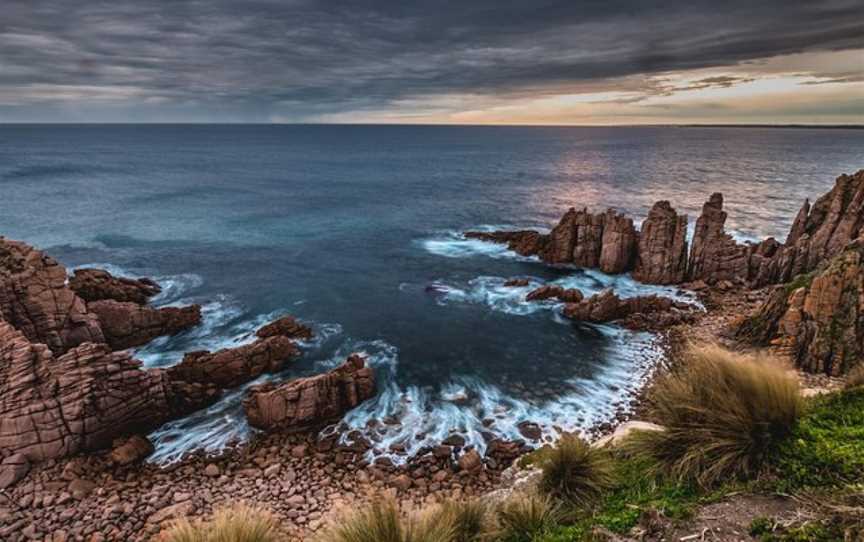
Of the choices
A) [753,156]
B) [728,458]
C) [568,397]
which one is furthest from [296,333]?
[753,156]

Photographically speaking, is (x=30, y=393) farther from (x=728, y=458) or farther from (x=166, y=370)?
(x=728, y=458)

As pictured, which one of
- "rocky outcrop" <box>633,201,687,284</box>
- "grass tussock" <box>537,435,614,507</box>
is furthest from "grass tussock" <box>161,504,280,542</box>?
"rocky outcrop" <box>633,201,687,284</box>

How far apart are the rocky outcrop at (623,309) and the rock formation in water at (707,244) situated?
220 inches

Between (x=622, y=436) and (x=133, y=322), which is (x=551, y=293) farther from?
(x=133, y=322)

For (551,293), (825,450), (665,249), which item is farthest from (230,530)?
(665,249)

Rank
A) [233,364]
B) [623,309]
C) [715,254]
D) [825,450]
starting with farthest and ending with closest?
[715,254], [623,309], [233,364], [825,450]

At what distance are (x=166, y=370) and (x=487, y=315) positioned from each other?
18398 millimetres

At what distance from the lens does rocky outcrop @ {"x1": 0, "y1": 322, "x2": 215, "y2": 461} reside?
15.7 metres

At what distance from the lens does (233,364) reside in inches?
870

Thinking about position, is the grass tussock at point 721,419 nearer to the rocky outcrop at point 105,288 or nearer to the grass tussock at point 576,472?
the grass tussock at point 576,472

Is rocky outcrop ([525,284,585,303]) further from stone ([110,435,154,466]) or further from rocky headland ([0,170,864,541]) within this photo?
stone ([110,435,154,466])

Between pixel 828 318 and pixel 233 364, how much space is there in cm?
2736

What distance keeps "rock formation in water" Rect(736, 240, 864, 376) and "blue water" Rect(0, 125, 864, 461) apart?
6240 millimetres

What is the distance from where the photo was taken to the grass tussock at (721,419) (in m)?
6.78
